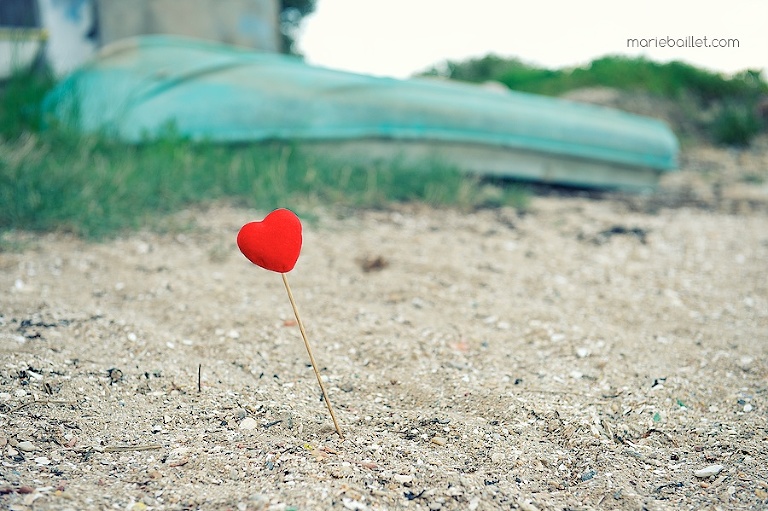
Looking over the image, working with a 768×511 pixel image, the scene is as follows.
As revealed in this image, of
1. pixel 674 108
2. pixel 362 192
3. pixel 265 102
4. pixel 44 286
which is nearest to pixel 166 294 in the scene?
pixel 44 286

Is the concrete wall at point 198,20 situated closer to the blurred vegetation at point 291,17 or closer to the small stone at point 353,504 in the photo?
the blurred vegetation at point 291,17

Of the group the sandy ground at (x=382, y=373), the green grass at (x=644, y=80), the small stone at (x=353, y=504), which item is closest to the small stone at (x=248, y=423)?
the sandy ground at (x=382, y=373)

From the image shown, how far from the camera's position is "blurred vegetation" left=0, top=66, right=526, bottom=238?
2777 millimetres

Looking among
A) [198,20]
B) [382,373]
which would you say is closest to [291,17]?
[198,20]

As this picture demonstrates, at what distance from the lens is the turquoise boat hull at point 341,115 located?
3.73 meters

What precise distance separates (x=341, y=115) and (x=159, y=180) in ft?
3.54

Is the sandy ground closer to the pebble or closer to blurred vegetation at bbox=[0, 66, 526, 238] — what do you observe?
the pebble

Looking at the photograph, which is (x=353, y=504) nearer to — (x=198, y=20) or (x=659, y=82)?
(x=198, y=20)

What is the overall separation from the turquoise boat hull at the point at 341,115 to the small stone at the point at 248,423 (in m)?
2.46

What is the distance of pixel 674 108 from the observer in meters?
6.86

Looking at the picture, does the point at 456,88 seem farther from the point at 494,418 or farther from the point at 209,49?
the point at 494,418

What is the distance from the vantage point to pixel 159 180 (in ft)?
10.4

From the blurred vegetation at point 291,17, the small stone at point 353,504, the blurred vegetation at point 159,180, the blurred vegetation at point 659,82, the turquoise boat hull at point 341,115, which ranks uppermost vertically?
the blurred vegetation at point 291,17

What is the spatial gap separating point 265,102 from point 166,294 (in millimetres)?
1839
